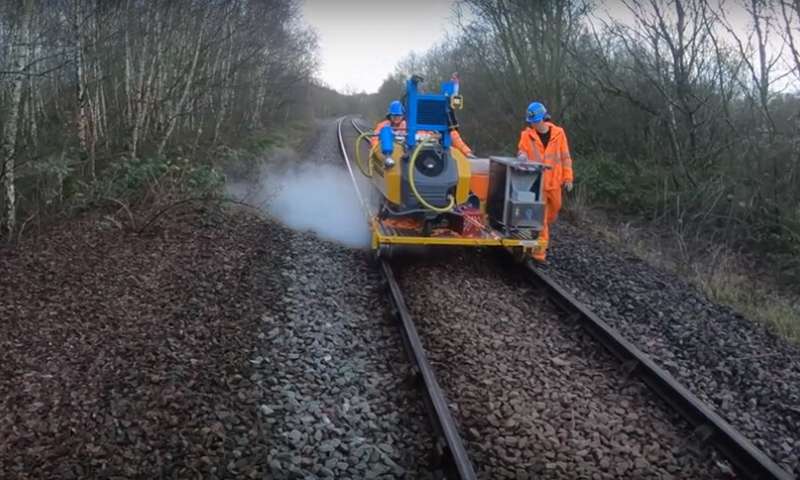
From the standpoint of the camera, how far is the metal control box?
8.15 m

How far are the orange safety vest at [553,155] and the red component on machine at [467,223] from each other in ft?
3.22

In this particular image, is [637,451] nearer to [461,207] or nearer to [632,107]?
[461,207]

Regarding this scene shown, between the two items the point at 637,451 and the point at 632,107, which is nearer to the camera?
the point at 637,451

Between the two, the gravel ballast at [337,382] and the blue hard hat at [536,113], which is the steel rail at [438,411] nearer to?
the gravel ballast at [337,382]

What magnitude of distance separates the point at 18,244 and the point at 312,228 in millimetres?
4149

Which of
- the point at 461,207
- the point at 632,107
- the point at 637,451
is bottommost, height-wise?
the point at 637,451

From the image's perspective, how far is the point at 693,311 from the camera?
289 inches

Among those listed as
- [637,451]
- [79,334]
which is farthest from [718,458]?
[79,334]

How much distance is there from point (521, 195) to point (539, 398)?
3645 mm

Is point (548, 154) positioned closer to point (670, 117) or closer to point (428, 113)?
point (428, 113)

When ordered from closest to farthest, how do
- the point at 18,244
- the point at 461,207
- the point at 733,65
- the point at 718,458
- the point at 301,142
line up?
1. the point at 718,458
2. the point at 18,244
3. the point at 461,207
4. the point at 733,65
5. the point at 301,142

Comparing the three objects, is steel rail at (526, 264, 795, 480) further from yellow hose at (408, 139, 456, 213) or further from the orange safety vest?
the orange safety vest

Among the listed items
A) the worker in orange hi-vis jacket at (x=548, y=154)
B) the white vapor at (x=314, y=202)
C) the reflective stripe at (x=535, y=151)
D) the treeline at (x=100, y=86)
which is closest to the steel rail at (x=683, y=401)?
the worker in orange hi-vis jacket at (x=548, y=154)

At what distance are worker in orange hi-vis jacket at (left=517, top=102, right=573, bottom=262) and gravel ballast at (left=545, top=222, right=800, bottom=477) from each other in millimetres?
834
